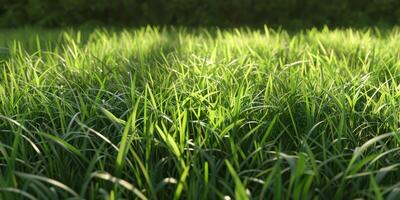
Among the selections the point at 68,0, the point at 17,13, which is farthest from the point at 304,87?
the point at 17,13

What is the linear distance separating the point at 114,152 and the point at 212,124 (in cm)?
25

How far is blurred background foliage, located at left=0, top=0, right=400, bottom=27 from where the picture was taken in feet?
16.6

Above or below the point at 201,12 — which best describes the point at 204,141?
above

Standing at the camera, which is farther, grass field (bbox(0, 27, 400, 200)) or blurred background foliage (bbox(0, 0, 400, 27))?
blurred background foliage (bbox(0, 0, 400, 27))

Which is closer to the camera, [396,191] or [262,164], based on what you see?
[396,191]

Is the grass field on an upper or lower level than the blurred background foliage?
upper

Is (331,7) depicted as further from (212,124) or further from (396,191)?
(396,191)

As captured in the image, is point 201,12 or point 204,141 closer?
point 204,141

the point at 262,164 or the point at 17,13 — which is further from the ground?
the point at 262,164

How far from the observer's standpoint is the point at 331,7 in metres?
4.98

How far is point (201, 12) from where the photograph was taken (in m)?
5.23

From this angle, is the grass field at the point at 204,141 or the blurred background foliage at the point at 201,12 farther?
the blurred background foliage at the point at 201,12

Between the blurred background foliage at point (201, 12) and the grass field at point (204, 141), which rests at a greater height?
the grass field at point (204, 141)

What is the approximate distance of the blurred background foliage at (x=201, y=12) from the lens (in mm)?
5047
